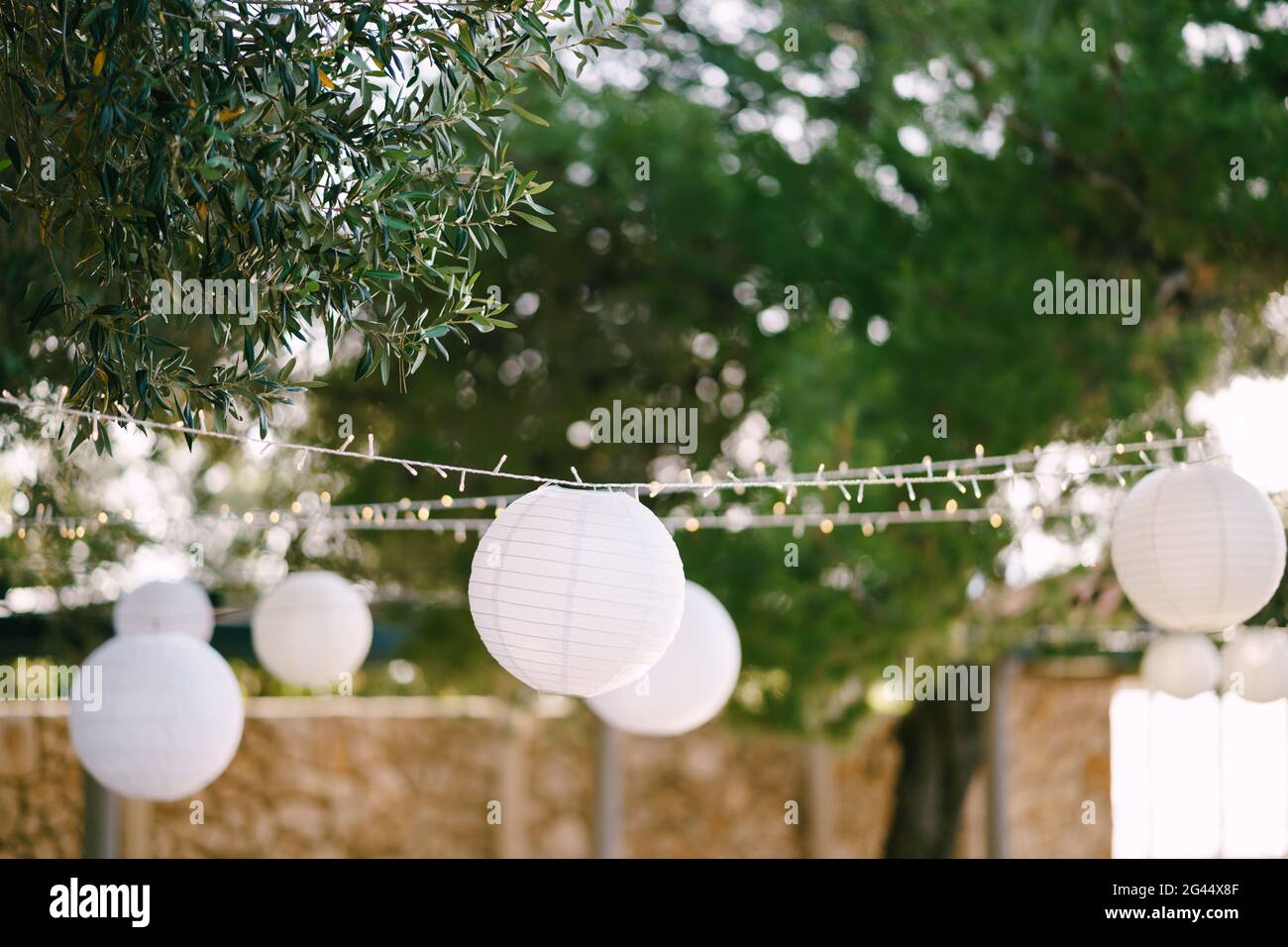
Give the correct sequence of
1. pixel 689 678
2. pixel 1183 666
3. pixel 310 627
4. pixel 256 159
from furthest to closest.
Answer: pixel 1183 666 → pixel 310 627 → pixel 689 678 → pixel 256 159

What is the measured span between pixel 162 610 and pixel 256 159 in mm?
3113

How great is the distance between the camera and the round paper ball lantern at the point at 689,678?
4.57 metres

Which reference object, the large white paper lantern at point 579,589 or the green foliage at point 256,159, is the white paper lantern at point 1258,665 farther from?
the green foliage at point 256,159

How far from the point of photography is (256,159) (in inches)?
97.5

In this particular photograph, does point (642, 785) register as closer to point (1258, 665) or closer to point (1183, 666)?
point (1183, 666)

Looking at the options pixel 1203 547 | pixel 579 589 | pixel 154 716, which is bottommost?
pixel 154 716

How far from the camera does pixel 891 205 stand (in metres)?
6.80

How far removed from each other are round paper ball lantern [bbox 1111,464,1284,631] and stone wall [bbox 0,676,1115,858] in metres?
5.10

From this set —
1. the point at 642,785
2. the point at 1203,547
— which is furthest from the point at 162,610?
the point at 642,785

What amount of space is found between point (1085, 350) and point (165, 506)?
4683 millimetres

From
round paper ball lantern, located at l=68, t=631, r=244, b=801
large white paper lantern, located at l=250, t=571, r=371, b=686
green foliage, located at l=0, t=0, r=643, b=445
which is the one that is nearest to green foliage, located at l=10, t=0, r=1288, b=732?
large white paper lantern, located at l=250, t=571, r=371, b=686

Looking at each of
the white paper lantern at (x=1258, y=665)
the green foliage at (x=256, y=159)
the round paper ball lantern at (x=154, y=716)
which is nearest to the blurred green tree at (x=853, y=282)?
the white paper lantern at (x=1258, y=665)

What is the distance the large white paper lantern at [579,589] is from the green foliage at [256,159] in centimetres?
44
